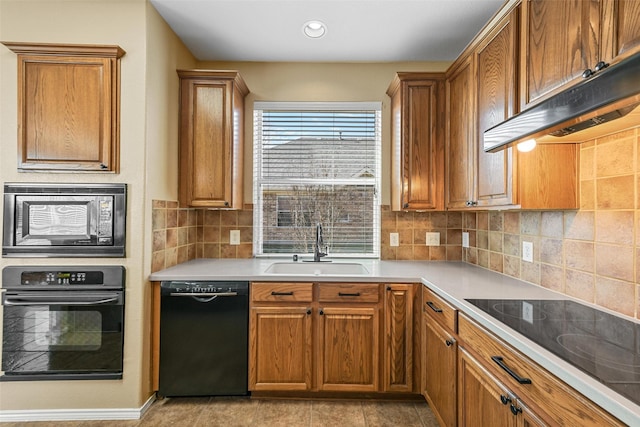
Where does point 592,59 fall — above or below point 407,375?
above

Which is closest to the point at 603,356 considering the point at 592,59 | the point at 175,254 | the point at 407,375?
the point at 592,59


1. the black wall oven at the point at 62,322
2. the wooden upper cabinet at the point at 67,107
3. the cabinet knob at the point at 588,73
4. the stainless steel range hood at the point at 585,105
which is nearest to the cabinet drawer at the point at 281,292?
the black wall oven at the point at 62,322

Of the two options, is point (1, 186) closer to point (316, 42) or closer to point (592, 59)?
point (316, 42)

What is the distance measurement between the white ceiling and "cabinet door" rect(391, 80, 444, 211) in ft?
1.25

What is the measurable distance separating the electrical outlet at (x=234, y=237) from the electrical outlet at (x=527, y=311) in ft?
7.04

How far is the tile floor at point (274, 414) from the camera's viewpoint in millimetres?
2070

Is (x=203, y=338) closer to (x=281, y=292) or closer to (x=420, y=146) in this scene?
(x=281, y=292)

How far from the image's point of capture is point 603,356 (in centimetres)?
101

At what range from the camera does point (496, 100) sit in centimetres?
181

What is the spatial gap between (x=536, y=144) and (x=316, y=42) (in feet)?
5.73

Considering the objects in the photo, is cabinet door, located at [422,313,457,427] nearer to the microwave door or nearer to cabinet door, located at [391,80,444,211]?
cabinet door, located at [391,80,444,211]

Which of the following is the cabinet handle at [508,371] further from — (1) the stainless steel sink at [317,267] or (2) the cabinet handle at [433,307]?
(1) the stainless steel sink at [317,267]

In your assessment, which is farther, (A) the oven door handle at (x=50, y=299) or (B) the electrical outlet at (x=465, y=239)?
(B) the electrical outlet at (x=465, y=239)

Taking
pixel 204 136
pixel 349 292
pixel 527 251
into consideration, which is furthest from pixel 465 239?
pixel 204 136
